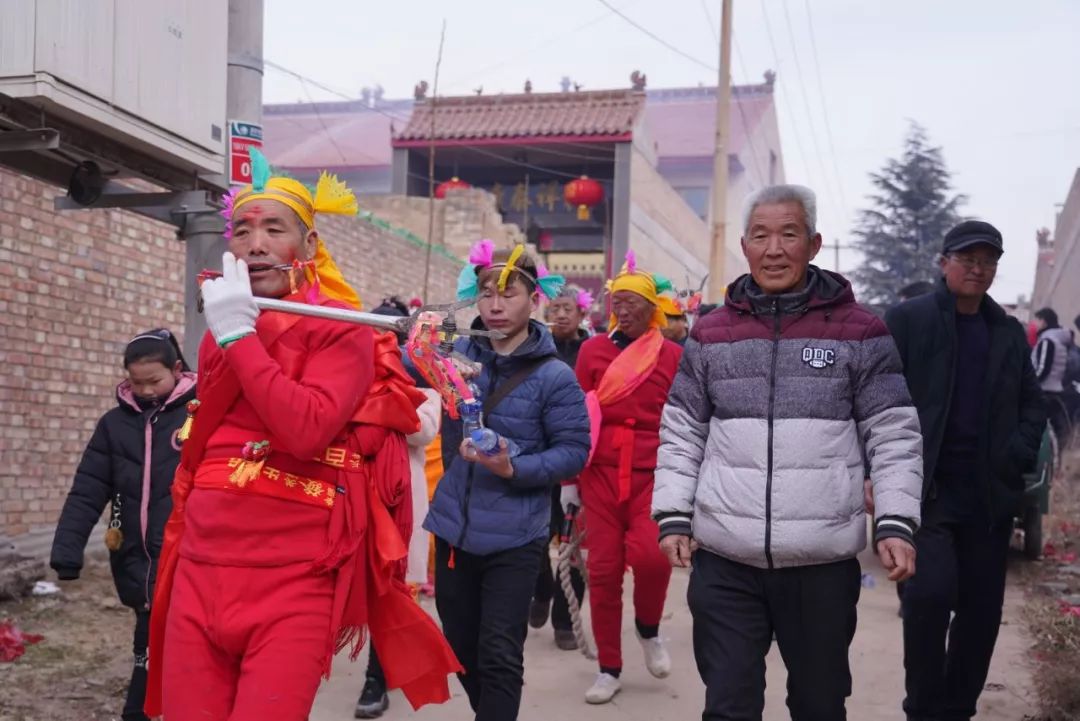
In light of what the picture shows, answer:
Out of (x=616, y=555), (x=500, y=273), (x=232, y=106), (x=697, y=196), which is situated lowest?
(x=616, y=555)

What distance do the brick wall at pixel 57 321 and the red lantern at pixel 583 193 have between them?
14327 mm

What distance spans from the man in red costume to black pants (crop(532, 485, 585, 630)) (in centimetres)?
88

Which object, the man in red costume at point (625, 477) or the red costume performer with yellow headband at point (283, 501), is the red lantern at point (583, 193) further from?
the red costume performer with yellow headband at point (283, 501)

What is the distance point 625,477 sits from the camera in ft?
19.5

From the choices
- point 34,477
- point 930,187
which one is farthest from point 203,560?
point 930,187

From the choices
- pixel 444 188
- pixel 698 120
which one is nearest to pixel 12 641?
pixel 444 188

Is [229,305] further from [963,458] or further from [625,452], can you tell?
[625,452]

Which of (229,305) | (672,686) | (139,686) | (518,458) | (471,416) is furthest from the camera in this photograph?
(672,686)

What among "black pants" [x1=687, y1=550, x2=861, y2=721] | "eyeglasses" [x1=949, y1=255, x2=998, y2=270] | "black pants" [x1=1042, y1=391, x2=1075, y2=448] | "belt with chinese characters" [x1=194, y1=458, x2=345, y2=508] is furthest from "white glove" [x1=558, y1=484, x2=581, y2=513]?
"black pants" [x1=1042, y1=391, x2=1075, y2=448]

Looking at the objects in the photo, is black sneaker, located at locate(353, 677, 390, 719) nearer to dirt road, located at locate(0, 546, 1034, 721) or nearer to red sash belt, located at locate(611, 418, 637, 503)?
dirt road, located at locate(0, 546, 1034, 721)

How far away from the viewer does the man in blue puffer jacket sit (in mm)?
4266

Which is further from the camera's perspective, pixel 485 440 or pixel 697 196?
pixel 697 196

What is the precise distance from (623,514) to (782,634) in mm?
2515

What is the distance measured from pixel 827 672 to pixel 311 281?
6.33ft
